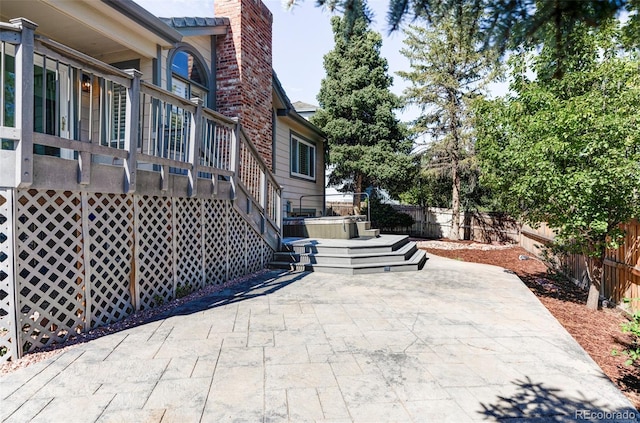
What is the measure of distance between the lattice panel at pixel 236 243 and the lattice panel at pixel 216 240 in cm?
16

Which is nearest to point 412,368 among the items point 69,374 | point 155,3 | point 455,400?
point 455,400

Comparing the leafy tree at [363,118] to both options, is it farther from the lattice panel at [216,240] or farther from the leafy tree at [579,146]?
the lattice panel at [216,240]

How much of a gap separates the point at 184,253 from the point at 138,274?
33.2 inches

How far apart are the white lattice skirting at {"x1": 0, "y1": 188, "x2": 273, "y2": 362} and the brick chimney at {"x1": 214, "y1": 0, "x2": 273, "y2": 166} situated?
333 centimetres

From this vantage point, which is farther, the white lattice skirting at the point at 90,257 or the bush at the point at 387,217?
the bush at the point at 387,217

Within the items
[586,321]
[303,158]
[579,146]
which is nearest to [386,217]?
[303,158]

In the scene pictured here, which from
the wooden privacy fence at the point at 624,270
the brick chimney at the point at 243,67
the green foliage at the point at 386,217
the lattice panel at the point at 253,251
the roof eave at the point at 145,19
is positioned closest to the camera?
the wooden privacy fence at the point at 624,270

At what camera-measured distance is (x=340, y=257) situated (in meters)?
7.16

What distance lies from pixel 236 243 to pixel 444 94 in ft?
44.5

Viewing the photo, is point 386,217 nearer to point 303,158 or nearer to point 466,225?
point 466,225

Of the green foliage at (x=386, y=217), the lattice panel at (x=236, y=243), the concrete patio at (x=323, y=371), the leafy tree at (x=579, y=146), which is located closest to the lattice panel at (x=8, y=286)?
the concrete patio at (x=323, y=371)

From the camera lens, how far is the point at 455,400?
95.5 inches

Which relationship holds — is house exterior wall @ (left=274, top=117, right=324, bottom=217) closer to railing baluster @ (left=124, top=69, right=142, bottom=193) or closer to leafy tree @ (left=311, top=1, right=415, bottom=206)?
leafy tree @ (left=311, top=1, right=415, bottom=206)

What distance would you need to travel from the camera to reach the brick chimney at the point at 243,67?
8.02 meters
